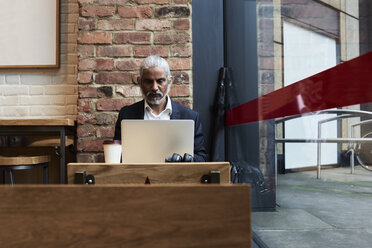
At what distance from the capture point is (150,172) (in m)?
0.91

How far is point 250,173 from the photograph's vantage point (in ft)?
6.52

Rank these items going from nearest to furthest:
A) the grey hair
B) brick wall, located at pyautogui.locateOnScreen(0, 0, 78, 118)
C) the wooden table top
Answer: the grey hair, the wooden table top, brick wall, located at pyautogui.locateOnScreen(0, 0, 78, 118)

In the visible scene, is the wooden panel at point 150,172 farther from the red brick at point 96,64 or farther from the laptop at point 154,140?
the red brick at point 96,64

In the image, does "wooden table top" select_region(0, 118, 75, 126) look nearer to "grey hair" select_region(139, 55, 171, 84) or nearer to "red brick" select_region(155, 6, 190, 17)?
"grey hair" select_region(139, 55, 171, 84)

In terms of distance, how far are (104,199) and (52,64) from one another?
247 cm

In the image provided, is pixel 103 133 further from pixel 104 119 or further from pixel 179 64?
pixel 179 64

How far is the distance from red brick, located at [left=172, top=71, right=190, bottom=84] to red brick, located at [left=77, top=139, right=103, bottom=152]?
66cm

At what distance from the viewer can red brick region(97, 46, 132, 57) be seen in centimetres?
227

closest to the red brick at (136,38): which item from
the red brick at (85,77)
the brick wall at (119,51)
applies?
the brick wall at (119,51)

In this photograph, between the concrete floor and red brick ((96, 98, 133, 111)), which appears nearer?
the concrete floor

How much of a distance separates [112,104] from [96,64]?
29 cm

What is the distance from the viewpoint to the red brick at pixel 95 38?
7.43ft

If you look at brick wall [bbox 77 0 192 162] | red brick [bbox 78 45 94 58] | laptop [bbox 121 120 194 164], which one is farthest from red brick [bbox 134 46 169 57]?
laptop [bbox 121 120 194 164]

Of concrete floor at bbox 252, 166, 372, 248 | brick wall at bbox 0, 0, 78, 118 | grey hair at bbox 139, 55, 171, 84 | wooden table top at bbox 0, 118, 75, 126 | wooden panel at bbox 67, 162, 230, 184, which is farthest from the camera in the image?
brick wall at bbox 0, 0, 78, 118
